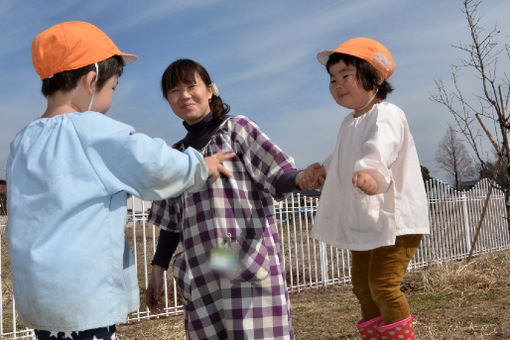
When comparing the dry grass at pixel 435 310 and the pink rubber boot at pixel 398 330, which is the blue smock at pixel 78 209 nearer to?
the pink rubber boot at pixel 398 330

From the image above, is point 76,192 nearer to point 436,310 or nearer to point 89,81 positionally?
point 89,81

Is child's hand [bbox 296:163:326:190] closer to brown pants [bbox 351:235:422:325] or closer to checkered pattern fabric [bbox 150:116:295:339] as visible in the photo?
checkered pattern fabric [bbox 150:116:295:339]

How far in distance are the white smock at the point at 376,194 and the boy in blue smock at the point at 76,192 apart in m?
0.90

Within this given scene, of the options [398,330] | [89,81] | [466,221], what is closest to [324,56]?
[89,81]

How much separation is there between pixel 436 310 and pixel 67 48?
16.5 feet

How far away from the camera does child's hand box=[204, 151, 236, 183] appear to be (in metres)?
1.90

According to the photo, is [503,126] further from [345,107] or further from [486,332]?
[345,107]

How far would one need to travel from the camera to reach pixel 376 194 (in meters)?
2.31

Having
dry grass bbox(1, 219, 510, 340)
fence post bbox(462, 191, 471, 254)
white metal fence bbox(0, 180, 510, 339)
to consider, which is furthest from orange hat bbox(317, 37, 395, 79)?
fence post bbox(462, 191, 471, 254)

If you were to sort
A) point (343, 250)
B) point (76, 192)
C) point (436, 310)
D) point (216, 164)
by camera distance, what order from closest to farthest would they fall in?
point (76, 192)
point (216, 164)
point (436, 310)
point (343, 250)

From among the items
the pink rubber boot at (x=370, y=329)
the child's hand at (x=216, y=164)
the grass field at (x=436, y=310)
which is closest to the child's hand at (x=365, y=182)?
the child's hand at (x=216, y=164)

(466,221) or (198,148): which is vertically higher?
(198,148)

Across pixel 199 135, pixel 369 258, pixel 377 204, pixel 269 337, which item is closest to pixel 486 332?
pixel 369 258

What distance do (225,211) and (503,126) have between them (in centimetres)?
683
